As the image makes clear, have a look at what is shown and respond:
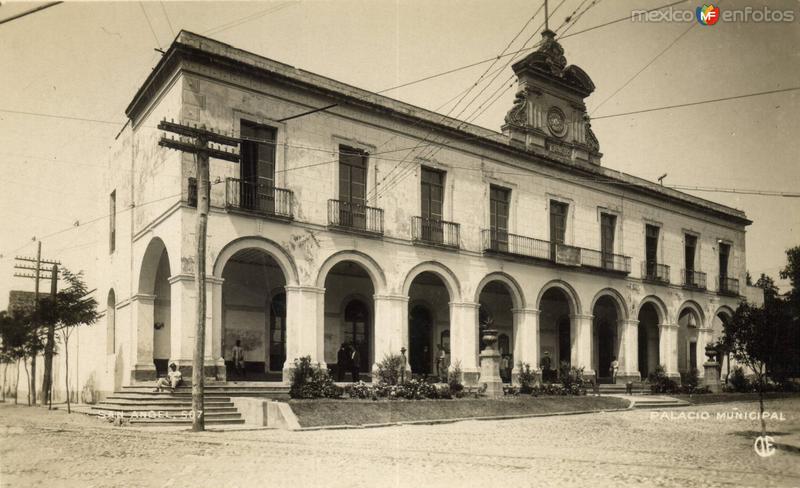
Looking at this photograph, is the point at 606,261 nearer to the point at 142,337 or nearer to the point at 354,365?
the point at 354,365

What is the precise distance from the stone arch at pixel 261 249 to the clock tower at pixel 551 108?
32.0 feet

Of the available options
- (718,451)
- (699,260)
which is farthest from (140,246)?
(699,260)

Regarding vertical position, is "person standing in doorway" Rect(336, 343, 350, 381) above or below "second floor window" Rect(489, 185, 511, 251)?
below

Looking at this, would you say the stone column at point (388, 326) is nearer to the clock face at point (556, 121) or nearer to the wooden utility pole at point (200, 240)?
the wooden utility pole at point (200, 240)

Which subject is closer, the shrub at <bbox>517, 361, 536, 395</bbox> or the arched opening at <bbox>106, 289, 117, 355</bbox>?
the shrub at <bbox>517, 361, 536, 395</bbox>

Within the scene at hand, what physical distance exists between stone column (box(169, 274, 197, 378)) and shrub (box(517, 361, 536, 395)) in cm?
965

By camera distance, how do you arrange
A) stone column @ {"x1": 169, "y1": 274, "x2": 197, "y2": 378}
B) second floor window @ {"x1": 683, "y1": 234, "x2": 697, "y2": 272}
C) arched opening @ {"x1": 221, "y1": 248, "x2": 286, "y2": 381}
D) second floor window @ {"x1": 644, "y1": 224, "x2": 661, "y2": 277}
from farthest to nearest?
A: 1. second floor window @ {"x1": 683, "y1": 234, "x2": 697, "y2": 272}
2. second floor window @ {"x1": 644, "y1": 224, "x2": 661, "y2": 277}
3. arched opening @ {"x1": 221, "y1": 248, "x2": 286, "y2": 381}
4. stone column @ {"x1": 169, "y1": 274, "x2": 197, "y2": 378}

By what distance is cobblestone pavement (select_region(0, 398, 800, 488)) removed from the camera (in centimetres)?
814

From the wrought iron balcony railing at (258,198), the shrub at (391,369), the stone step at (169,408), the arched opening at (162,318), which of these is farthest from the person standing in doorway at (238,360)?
the wrought iron balcony railing at (258,198)

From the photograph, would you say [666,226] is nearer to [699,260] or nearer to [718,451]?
[699,260]

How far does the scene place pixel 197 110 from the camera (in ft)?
54.5

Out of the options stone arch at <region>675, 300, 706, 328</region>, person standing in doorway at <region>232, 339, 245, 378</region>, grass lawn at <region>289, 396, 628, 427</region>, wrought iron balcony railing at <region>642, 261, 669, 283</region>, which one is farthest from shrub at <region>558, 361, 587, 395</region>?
person standing in doorway at <region>232, 339, 245, 378</region>

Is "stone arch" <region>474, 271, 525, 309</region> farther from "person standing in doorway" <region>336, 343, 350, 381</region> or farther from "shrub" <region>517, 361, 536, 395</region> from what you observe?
"person standing in doorway" <region>336, 343, 350, 381</region>

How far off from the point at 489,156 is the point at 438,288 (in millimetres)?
4806
